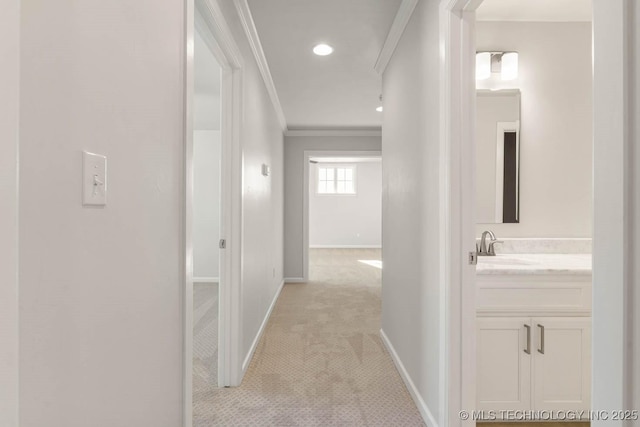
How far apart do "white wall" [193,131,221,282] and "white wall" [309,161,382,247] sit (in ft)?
16.5

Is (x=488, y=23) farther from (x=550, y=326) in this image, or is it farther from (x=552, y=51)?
(x=550, y=326)

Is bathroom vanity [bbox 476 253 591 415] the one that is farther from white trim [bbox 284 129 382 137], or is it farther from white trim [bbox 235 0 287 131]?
white trim [bbox 284 129 382 137]

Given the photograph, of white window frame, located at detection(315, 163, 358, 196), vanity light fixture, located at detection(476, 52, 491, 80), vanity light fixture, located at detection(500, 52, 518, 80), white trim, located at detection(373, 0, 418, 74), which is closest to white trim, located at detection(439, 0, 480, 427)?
white trim, located at detection(373, 0, 418, 74)

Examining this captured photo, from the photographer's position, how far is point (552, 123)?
249cm

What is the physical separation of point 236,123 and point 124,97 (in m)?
1.43

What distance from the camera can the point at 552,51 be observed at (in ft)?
8.11

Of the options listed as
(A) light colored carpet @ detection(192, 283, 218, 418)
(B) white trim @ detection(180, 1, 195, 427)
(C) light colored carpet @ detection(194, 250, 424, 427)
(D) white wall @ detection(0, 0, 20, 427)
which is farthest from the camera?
(A) light colored carpet @ detection(192, 283, 218, 418)

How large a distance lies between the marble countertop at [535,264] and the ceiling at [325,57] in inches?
69.2

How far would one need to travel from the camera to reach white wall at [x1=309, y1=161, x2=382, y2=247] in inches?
425

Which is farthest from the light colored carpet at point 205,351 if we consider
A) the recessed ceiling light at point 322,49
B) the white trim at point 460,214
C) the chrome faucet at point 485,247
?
the recessed ceiling light at point 322,49

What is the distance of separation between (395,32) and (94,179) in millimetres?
2401

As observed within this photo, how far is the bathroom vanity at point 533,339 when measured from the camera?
6.00 feet

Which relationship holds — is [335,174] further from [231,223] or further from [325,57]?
[231,223]

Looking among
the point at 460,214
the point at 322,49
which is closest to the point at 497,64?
the point at 322,49
